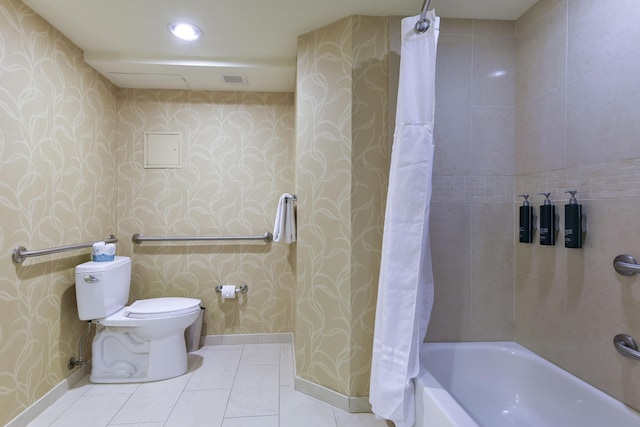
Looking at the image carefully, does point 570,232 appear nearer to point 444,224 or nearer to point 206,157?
point 444,224

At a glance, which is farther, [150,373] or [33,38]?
[150,373]

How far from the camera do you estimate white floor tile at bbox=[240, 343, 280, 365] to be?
235cm

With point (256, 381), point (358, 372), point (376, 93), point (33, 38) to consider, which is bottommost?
point (256, 381)

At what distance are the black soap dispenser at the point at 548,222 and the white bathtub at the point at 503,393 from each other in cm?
60

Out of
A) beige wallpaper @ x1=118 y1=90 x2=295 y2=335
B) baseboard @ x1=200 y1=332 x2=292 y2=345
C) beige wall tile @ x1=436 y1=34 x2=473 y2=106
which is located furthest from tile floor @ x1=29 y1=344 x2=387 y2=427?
beige wall tile @ x1=436 y1=34 x2=473 y2=106

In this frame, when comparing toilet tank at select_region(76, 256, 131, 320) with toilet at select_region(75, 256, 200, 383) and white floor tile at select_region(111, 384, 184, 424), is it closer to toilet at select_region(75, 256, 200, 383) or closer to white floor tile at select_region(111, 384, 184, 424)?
toilet at select_region(75, 256, 200, 383)

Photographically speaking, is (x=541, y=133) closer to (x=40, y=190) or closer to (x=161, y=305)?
(x=161, y=305)

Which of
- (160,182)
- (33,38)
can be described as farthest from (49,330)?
(33,38)

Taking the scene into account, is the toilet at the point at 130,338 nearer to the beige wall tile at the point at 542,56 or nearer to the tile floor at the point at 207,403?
the tile floor at the point at 207,403

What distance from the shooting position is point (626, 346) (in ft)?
3.83

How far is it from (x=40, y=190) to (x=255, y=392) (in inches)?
66.4

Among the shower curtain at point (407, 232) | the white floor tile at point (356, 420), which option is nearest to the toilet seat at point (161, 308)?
the white floor tile at point (356, 420)

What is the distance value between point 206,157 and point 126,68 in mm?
799

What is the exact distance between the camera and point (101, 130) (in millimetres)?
2352
